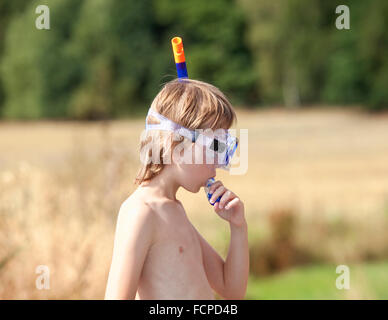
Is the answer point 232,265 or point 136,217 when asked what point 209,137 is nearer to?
point 136,217

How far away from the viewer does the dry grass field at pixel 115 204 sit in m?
4.22

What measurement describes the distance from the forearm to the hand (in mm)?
49

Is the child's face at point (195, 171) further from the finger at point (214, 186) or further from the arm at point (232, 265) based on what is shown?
the arm at point (232, 265)

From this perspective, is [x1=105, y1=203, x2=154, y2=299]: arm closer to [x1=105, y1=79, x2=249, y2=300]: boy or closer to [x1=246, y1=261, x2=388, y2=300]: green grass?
[x1=105, y1=79, x2=249, y2=300]: boy

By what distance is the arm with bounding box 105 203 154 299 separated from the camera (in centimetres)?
169

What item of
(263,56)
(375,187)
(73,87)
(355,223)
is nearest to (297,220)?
(355,223)

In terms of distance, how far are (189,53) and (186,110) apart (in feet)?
47.0

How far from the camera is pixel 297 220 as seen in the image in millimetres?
7676

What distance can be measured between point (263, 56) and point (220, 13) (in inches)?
65.9

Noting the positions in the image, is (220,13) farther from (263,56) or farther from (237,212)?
(237,212)

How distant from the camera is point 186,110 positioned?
1.83m

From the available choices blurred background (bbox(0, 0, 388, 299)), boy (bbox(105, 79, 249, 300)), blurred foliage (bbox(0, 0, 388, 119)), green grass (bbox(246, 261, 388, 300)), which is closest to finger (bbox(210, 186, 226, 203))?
boy (bbox(105, 79, 249, 300))

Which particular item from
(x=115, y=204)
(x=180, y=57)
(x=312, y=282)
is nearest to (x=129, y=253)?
(x=180, y=57)
